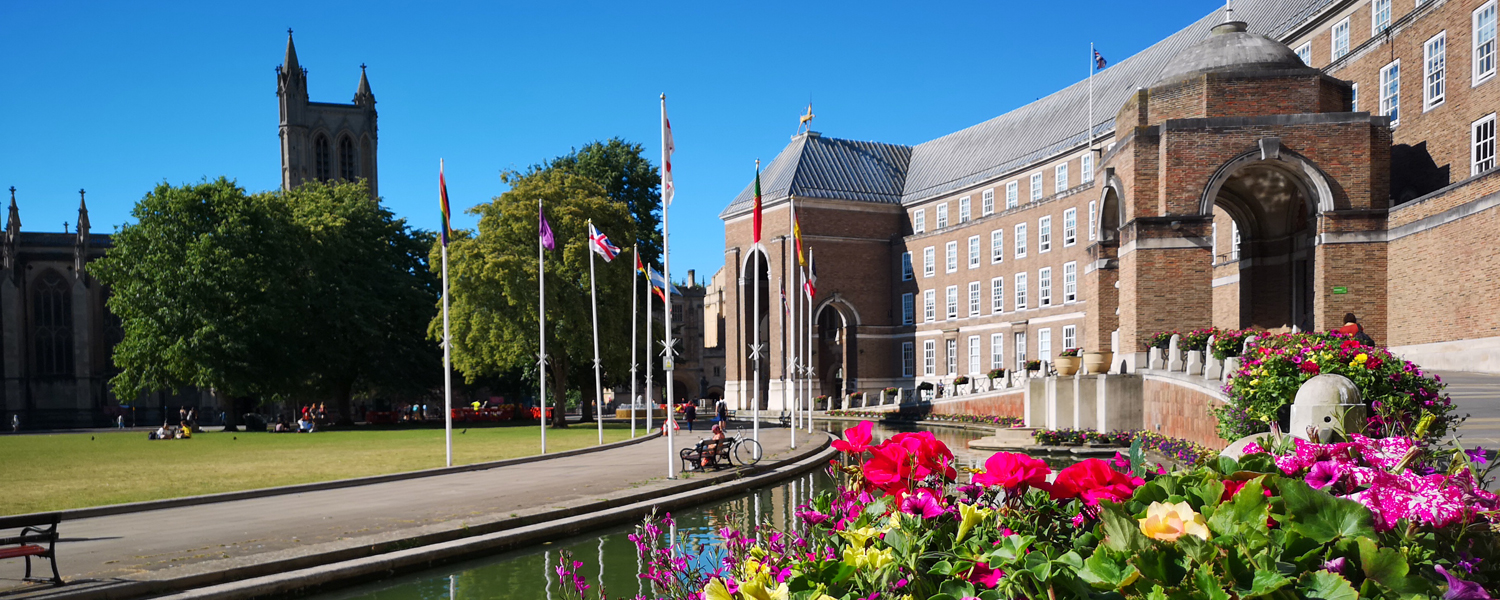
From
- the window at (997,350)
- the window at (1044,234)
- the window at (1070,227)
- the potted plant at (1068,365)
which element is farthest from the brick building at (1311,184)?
the window at (997,350)

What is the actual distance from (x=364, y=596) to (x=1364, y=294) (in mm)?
26238

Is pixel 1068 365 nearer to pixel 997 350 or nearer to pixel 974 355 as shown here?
pixel 997 350

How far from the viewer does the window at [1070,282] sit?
5434cm

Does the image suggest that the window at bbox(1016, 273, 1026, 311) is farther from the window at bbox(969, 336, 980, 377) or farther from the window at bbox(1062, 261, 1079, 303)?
the window at bbox(969, 336, 980, 377)

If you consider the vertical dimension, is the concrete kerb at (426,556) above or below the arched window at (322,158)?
below

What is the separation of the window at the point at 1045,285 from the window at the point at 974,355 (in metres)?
6.12

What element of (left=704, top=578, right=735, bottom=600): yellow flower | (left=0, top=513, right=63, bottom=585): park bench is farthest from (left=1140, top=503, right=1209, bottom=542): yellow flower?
(left=0, top=513, right=63, bottom=585): park bench

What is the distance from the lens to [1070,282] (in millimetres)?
55094

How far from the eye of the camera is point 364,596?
10797 millimetres

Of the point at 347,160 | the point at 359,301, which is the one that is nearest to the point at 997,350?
the point at 359,301

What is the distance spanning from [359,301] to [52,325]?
43233 mm

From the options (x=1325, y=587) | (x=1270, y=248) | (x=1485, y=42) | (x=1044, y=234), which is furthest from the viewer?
(x=1044, y=234)

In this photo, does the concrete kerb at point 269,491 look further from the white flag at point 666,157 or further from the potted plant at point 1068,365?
the potted plant at point 1068,365

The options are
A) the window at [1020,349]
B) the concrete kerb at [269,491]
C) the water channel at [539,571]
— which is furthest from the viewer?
the window at [1020,349]
